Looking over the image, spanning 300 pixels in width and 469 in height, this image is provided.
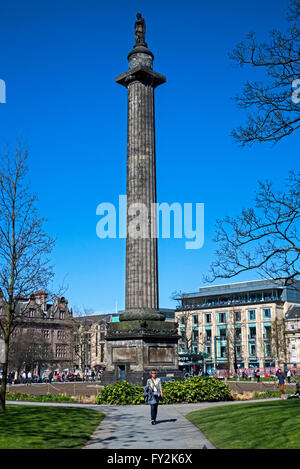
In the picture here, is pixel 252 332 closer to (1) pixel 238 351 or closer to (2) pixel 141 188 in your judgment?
(1) pixel 238 351

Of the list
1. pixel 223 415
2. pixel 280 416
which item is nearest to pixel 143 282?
pixel 223 415

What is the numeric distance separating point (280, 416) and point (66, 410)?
10281 millimetres

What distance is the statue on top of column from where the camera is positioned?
141 ft

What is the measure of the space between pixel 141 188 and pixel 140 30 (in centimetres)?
1537

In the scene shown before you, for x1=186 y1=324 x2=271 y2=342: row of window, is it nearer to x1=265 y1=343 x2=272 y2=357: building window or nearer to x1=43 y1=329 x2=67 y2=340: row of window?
x1=265 y1=343 x2=272 y2=357: building window

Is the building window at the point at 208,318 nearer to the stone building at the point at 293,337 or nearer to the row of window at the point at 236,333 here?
the row of window at the point at 236,333

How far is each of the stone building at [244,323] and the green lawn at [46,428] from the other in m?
80.2

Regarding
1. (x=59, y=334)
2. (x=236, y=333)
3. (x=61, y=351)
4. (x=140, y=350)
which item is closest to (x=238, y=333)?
(x=236, y=333)

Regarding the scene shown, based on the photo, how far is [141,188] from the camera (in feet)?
126

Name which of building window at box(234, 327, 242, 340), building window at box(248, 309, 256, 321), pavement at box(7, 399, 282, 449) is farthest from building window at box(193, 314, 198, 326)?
pavement at box(7, 399, 282, 449)

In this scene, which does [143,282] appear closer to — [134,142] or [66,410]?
[134,142]

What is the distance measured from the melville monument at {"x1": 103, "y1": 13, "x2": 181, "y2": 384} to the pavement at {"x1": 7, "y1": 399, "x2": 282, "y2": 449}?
39.6 feet

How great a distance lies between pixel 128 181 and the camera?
39.1 m

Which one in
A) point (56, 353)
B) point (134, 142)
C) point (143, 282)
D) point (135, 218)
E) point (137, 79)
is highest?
point (137, 79)
